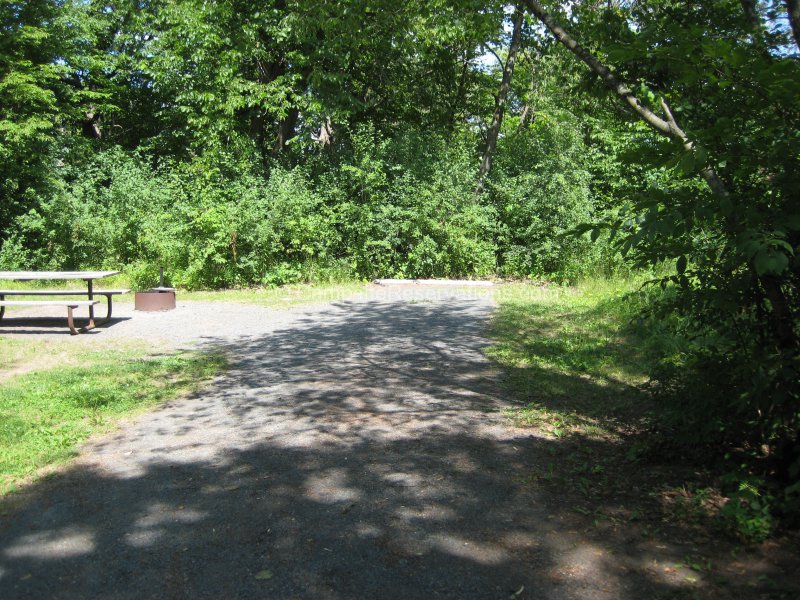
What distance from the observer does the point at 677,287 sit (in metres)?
3.94

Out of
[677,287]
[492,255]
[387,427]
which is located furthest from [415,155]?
[677,287]

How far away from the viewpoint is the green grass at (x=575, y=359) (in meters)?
5.54

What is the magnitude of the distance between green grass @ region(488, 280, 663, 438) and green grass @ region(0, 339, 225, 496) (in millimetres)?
3313

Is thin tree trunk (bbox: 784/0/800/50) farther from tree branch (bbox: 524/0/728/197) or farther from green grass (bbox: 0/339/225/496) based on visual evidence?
green grass (bbox: 0/339/225/496)

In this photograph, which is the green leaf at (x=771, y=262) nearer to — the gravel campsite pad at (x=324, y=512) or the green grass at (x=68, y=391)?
the gravel campsite pad at (x=324, y=512)

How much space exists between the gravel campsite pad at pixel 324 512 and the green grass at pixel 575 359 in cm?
42

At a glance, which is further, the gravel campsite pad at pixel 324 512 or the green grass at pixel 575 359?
the green grass at pixel 575 359

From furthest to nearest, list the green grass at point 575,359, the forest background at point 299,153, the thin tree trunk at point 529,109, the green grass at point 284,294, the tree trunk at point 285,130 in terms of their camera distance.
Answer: the thin tree trunk at point 529,109 → the tree trunk at point 285,130 → the forest background at point 299,153 → the green grass at point 284,294 → the green grass at point 575,359

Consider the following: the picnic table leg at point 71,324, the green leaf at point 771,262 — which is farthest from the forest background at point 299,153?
the picnic table leg at point 71,324

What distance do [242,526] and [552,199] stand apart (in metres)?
12.3

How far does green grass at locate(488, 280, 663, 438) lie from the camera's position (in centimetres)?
554

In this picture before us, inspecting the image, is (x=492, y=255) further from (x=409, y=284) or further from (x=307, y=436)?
(x=307, y=436)

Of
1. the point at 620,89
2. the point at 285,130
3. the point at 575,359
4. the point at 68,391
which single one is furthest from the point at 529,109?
the point at 68,391

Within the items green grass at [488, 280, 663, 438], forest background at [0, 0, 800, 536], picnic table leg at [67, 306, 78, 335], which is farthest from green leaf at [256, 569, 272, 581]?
picnic table leg at [67, 306, 78, 335]
